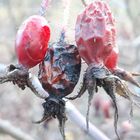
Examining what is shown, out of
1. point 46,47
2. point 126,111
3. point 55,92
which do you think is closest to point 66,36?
point 46,47

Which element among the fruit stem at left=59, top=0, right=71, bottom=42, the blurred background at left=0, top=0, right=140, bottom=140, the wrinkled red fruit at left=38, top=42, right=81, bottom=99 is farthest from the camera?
the blurred background at left=0, top=0, right=140, bottom=140

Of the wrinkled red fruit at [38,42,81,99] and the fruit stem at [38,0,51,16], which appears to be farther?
the fruit stem at [38,0,51,16]

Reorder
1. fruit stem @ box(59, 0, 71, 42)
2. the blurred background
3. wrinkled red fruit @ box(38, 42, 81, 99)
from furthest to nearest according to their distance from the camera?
the blurred background, fruit stem @ box(59, 0, 71, 42), wrinkled red fruit @ box(38, 42, 81, 99)

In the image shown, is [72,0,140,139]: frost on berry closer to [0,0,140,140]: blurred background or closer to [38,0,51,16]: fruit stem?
[38,0,51,16]: fruit stem

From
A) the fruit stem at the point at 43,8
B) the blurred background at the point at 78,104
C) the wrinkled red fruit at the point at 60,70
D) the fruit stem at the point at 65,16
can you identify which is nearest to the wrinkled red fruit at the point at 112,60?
the wrinkled red fruit at the point at 60,70

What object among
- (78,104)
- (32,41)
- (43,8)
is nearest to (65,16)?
(43,8)

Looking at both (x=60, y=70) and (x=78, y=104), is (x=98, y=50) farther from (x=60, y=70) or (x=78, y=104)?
(x=78, y=104)

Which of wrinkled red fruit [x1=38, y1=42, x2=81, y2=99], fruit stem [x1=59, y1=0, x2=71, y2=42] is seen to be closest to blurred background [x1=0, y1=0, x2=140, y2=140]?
fruit stem [x1=59, y1=0, x2=71, y2=42]
